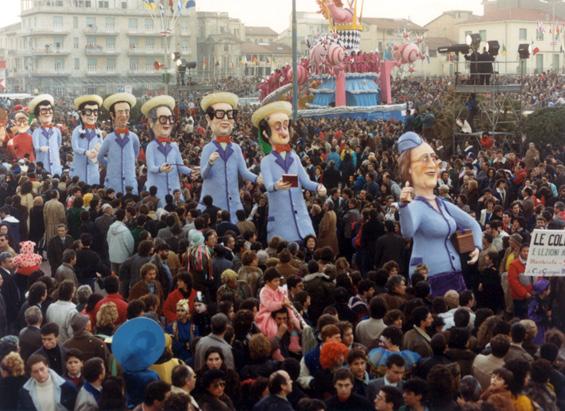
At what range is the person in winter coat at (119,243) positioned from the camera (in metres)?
11.0

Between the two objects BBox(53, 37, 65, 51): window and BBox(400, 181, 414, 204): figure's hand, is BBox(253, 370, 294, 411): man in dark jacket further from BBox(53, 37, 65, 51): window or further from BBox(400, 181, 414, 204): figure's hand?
BBox(53, 37, 65, 51): window

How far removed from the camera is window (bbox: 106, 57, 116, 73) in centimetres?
6310

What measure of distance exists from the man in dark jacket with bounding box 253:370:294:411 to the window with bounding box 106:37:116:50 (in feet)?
195

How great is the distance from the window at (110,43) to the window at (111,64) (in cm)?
73

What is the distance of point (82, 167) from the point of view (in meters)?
17.9

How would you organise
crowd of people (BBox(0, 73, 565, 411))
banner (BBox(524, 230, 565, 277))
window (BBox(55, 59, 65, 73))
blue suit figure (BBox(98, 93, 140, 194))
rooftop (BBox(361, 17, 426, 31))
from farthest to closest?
rooftop (BBox(361, 17, 426, 31)), window (BBox(55, 59, 65, 73)), blue suit figure (BBox(98, 93, 140, 194)), banner (BBox(524, 230, 565, 277)), crowd of people (BBox(0, 73, 565, 411))

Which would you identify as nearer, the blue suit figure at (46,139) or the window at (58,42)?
the blue suit figure at (46,139)

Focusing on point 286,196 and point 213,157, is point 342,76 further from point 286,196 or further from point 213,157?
point 286,196

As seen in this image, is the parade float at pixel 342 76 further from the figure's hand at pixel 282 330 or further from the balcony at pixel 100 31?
the figure's hand at pixel 282 330

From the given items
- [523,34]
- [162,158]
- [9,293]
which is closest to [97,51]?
[523,34]

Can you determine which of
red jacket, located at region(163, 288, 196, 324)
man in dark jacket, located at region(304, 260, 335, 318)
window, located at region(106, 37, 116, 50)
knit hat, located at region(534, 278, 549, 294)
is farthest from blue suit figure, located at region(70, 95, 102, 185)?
window, located at region(106, 37, 116, 50)

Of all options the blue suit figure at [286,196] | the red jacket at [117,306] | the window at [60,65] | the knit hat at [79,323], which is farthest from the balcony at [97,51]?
the knit hat at [79,323]

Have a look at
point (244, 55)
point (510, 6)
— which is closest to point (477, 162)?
point (510, 6)

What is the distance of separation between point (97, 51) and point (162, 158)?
1853 inches
